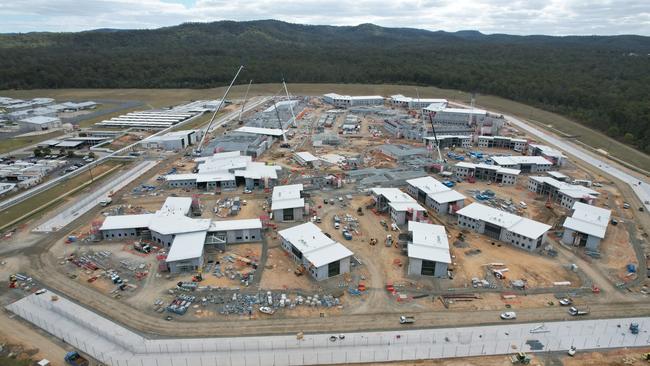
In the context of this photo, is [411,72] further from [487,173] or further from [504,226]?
[504,226]

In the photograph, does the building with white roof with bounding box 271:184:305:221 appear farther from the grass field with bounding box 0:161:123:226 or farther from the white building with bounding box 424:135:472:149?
the white building with bounding box 424:135:472:149

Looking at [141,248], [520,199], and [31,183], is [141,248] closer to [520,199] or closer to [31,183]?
[31,183]

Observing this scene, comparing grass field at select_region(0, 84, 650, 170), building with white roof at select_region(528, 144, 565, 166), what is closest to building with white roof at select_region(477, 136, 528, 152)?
building with white roof at select_region(528, 144, 565, 166)

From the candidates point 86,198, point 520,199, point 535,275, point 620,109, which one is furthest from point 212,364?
point 620,109

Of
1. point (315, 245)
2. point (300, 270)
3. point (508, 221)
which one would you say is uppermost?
point (508, 221)

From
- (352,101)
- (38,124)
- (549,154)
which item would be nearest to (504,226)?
(549,154)

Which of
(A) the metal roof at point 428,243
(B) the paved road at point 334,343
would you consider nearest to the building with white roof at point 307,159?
(A) the metal roof at point 428,243
